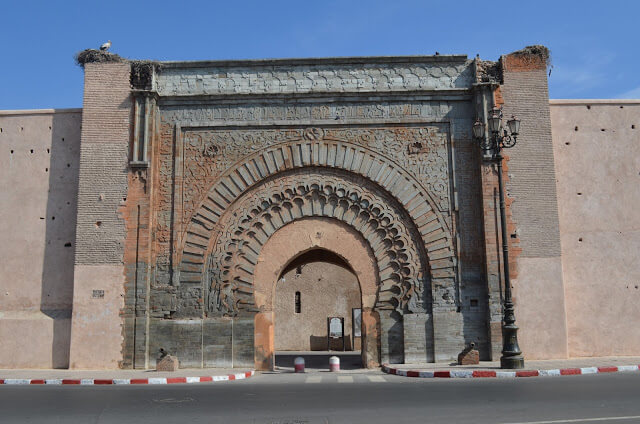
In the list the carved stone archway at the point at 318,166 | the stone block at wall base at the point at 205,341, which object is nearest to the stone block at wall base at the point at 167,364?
the stone block at wall base at the point at 205,341

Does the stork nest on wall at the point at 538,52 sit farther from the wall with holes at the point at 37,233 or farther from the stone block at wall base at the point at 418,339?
the wall with holes at the point at 37,233

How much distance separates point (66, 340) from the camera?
1199cm

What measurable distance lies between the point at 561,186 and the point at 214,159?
6.86m

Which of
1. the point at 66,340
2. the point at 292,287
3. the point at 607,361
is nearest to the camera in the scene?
the point at 607,361

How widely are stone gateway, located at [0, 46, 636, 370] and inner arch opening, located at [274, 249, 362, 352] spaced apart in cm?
1062

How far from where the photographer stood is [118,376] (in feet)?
33.4

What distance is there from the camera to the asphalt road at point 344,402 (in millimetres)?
5496

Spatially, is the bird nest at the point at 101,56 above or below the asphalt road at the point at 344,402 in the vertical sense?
above

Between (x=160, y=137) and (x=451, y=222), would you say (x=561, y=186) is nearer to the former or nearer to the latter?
(x=451, y=222)

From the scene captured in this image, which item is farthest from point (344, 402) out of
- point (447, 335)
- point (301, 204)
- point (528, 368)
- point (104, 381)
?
point (301, 204)

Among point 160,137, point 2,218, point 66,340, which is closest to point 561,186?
point 160,137

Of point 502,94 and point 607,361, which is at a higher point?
point 502,94

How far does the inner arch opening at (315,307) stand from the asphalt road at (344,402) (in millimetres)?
13914

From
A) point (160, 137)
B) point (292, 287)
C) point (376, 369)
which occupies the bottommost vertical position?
point (376, 369)
